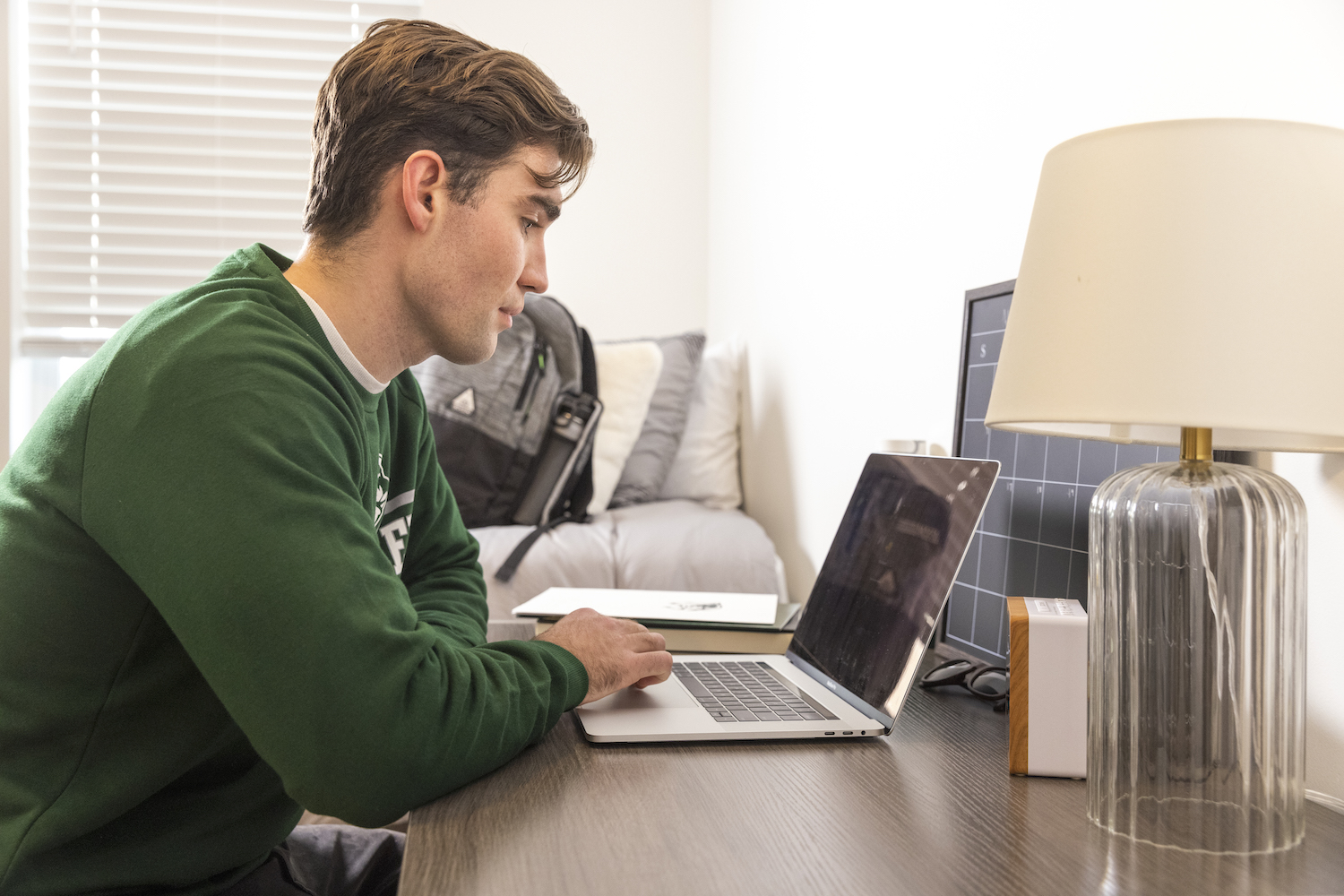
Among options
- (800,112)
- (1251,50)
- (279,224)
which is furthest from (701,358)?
(1251,50)

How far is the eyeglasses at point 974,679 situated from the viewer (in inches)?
35.3

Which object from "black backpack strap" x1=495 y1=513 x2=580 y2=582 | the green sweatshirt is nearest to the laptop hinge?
the green sweatshirt

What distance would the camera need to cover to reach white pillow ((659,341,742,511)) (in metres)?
2.39

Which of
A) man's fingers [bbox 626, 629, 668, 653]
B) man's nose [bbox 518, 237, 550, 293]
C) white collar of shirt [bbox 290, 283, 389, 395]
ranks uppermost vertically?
man's nose [bbox 518, 237, 550, 293]

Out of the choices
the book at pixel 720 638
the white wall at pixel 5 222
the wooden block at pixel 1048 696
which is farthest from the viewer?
the white wall at pixel 5 222

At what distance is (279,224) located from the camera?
2.86 meters

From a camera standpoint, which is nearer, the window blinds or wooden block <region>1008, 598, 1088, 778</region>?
wooden block <region>1008, 598, 1088, 778</region>

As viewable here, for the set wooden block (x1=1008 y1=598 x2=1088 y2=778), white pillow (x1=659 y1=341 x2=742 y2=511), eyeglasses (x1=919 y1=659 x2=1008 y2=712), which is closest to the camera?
wooden block (x1=1008 y1=598 x2=1088 y2=778)

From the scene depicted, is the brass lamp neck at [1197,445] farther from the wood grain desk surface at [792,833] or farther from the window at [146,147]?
the window at [146,147]

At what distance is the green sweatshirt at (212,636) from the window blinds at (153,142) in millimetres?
2272

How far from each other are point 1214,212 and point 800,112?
1567 millimetres

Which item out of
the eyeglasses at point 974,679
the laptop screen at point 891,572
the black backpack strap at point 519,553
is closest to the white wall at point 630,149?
the black backpack strap at point 519,553

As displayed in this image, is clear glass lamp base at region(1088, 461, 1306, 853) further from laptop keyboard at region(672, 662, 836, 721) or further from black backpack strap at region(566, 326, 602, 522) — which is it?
black backpack strap at region(566, 326, 602, 522)

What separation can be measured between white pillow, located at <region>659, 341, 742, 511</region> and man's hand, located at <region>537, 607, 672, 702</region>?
1530 millimetres
